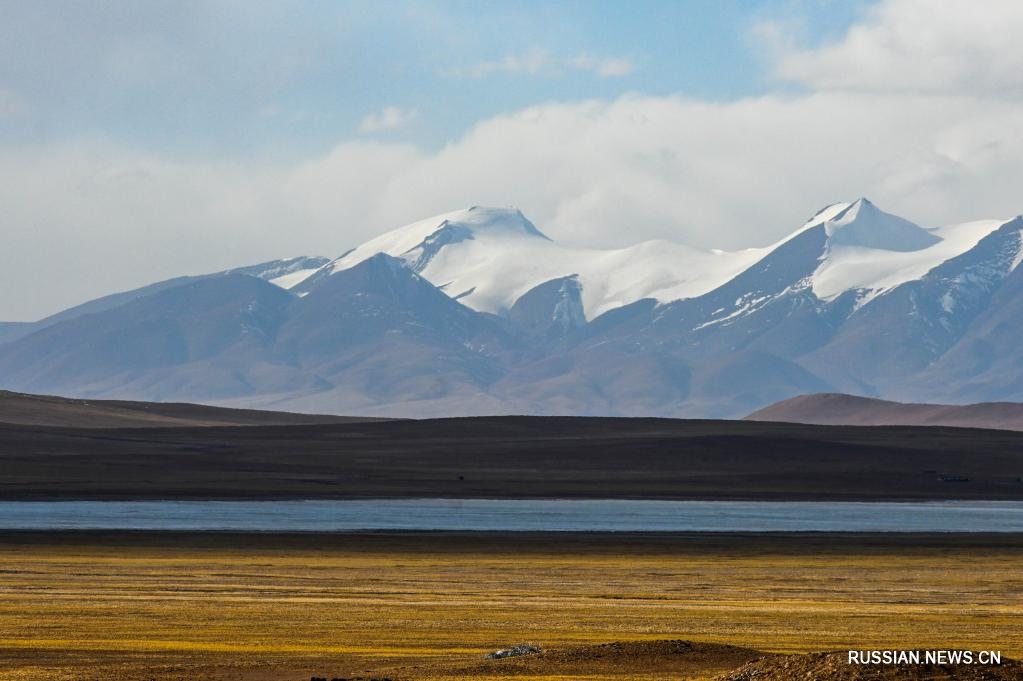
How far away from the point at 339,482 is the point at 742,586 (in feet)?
248

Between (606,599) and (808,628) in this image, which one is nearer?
(808,628)

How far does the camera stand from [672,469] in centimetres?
14712

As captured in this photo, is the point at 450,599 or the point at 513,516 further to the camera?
the point at 513,516

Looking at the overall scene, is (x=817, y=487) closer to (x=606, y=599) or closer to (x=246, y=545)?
(x=246, y=545)

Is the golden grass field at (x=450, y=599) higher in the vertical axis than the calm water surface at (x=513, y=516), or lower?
lower

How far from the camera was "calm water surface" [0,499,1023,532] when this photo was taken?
3370 inches

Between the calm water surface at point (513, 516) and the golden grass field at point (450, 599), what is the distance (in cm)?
827

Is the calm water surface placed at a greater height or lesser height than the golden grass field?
greater

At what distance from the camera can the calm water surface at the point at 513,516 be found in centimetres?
8561

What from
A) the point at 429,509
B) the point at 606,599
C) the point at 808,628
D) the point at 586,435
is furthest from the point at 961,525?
the point at 586,435

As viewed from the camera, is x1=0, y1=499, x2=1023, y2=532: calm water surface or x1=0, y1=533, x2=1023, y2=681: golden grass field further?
x1=0, y1=499, x2=1023, y2=532: calm water surface

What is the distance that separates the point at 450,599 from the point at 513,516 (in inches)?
1813

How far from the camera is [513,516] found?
9600 centimetres

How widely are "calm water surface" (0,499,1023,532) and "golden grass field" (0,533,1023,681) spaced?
325 inches
